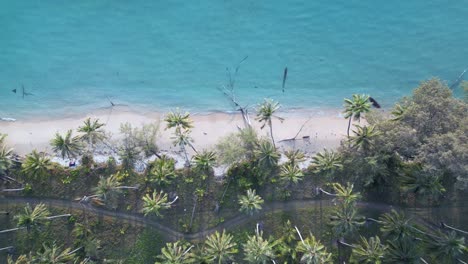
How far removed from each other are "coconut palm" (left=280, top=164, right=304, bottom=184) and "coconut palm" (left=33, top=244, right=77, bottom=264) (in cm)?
1721

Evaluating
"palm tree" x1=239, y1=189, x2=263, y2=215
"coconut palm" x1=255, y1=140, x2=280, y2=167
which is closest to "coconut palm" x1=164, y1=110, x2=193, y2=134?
"coconut palm" x1=255, y1=140, x2=280, y2=167

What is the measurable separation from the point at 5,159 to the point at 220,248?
59.1 ft

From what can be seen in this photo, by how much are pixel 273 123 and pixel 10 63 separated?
77.9 feet

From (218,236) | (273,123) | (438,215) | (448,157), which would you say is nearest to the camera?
(448,157)

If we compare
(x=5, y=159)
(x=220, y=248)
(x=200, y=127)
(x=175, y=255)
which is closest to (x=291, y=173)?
(x=220, y=248)

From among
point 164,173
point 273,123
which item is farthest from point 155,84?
point 273,123

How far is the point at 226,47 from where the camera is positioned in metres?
36.9

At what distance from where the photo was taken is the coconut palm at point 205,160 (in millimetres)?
32750

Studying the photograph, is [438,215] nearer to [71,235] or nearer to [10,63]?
[71,235]

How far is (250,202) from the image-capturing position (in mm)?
31328

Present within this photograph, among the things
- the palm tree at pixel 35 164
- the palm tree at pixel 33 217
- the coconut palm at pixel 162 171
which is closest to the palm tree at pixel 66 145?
the palm tree at pixel 35 164

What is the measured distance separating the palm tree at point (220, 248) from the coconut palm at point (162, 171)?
5650mm

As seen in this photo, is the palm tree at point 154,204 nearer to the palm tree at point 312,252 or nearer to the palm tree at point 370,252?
the palm tree at point 312,252

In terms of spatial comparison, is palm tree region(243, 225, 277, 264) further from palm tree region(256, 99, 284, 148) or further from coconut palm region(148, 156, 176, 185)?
palm tree region(256, 99, 284, 148)
